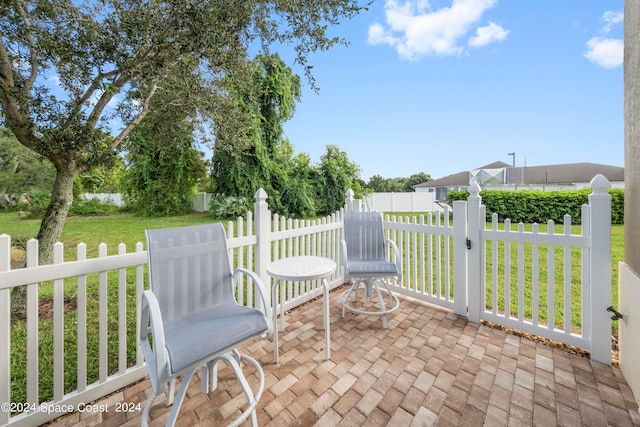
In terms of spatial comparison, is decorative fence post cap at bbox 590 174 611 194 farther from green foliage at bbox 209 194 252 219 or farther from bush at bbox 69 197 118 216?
bush at bbox 69 197 118 216

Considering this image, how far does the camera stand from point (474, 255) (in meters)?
2.94

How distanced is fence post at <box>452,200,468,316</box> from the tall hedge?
8360 mm

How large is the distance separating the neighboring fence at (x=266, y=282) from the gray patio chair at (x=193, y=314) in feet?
1.60

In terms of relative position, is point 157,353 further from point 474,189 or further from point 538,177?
point 538,177

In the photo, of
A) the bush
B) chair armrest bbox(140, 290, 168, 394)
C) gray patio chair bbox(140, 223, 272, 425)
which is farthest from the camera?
the bush

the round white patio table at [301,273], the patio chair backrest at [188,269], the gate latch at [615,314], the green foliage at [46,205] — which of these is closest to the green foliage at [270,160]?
the round white patio table at [301,273]

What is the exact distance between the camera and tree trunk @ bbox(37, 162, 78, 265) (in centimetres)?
288

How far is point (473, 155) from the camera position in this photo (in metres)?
18.0

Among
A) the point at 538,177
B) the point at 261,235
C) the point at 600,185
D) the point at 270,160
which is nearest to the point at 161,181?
the point at 270,160

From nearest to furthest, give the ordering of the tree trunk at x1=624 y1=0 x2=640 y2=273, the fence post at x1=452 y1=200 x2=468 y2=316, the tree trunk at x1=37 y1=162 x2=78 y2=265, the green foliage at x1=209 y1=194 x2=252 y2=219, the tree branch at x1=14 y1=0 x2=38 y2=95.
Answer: the tree trunk at x1=624 y1=0 x2=640 y2=273 < the tree branch at x1=14 y1=0 x2=38 y2=95 < the tree trunk at x1=37 y1=162 x2=78 y2=265 < the fence post at x1=452 y1=200 x2=468 y2=316 < the green foliage at x1=209 y1=194 x2=252 y2=219

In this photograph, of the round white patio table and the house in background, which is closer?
the round white patio table

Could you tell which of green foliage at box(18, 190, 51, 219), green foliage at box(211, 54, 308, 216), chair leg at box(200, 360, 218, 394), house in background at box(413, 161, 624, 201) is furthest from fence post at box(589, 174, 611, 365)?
green foliage at box(18, 190, 51, 219)

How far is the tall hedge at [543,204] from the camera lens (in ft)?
33.9

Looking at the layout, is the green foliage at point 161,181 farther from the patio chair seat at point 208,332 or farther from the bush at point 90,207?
the patio chair seat at point 208,332
